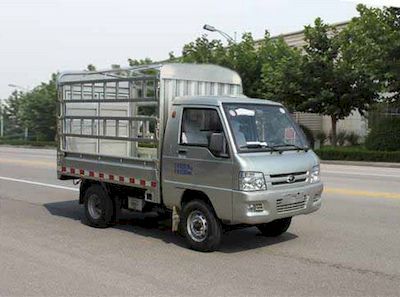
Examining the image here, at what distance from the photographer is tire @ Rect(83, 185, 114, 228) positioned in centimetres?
955

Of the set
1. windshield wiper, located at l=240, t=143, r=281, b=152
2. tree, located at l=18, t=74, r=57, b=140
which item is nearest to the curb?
windshield wiper, located at l=240, t=143, r=281, b=152

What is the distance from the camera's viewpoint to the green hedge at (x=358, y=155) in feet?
93.5

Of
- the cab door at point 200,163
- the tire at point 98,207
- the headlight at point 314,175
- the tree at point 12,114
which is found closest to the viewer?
the cab door at point 200,163

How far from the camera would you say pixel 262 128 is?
26.4ft

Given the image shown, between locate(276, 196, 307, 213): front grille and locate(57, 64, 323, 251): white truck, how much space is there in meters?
0.01

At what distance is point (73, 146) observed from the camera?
10.3 metres

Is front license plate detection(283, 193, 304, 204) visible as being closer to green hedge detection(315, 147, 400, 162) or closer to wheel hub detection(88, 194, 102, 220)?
wheel hub detection(88, 194, 102, 220)

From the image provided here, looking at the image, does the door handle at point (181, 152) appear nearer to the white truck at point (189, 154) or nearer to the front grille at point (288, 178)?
the white truck at point (189, 154)

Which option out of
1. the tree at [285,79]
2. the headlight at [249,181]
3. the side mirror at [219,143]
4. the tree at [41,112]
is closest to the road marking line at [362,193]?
the headlight at [249,181]

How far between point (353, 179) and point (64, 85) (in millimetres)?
10378

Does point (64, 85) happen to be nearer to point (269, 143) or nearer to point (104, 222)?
point (104, 222)

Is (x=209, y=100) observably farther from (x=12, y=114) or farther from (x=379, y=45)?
(x=12, y=114)

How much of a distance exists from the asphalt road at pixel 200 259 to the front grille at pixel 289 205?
58 centimetres

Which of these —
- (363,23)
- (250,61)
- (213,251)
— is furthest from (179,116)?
(250,61)
